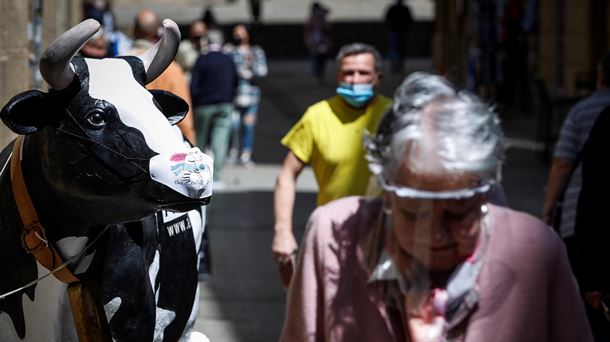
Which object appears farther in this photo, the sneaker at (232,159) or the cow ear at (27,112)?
the sneaker at (232,159)

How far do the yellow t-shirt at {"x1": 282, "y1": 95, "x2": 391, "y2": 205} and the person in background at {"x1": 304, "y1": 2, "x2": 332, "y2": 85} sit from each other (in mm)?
20711

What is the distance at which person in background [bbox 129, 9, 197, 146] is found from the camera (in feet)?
30.7

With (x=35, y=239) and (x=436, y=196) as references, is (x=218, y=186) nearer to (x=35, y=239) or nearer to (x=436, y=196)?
(x=35, y=239)

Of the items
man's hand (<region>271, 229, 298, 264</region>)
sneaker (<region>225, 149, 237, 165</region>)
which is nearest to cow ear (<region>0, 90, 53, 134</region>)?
man's hand (<region>271, 229, 298, 264</region>)

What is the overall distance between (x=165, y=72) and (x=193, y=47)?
6153 millimetres

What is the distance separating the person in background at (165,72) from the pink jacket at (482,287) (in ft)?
18.2

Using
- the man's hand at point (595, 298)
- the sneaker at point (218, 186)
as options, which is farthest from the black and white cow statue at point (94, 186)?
the sneaker at point (218, 186)

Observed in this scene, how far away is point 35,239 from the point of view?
4.69m

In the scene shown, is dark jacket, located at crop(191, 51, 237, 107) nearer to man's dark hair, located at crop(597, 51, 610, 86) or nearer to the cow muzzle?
man's dark hair, located at crop(597, 51, 610, 86)

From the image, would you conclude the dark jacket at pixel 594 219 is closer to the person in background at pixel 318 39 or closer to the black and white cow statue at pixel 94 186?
the black and white cow statue at pixel 94 186

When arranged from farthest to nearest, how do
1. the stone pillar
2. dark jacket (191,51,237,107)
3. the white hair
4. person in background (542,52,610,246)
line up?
dark jacket (191,51,237,107) → person in background (542,52,610,246) → the stone pillar → the white hair

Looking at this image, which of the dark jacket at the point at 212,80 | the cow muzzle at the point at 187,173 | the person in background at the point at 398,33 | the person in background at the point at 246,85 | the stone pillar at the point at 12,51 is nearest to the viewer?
the cow muzzle at the point at 187,173

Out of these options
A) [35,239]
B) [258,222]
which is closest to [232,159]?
[258,222]

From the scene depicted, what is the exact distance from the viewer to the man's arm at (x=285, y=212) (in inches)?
279
